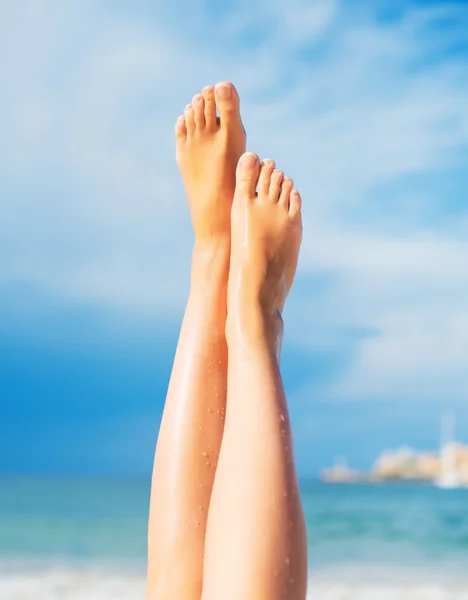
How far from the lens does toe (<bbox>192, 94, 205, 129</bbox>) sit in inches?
80.9

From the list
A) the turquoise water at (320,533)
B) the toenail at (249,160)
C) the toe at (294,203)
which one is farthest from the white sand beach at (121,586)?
the toenail at (249,160)

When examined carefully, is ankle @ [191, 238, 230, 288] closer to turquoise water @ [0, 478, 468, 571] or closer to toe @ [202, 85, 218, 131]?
toe @ [202, 85, 218, 131]

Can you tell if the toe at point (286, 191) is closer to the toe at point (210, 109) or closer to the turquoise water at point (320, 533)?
the toe at point (210, 109)

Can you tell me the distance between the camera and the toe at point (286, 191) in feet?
6.15

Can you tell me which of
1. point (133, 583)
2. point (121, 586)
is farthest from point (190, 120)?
point (133, 583)

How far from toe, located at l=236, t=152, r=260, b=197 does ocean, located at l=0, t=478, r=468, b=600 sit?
2696mm

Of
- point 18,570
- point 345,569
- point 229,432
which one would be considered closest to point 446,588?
point 345,569

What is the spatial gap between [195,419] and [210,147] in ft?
2.44

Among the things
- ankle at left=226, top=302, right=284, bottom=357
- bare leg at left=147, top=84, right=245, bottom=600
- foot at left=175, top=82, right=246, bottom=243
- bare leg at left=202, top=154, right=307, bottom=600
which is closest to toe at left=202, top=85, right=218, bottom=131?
foot at left=175, top=82, right=246, bottom=243

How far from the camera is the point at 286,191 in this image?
1.92m

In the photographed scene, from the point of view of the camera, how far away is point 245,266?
5.35 feet

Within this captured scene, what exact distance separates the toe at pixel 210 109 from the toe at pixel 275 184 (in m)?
0.21

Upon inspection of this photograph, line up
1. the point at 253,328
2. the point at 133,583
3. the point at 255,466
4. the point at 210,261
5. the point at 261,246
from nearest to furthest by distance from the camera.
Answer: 1. the point at 255,466
2. the point at 253,328
3. the point at 261,246
4. the point at 210,261
5. the point at 133,583

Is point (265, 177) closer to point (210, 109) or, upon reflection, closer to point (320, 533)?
point (210, 109)
